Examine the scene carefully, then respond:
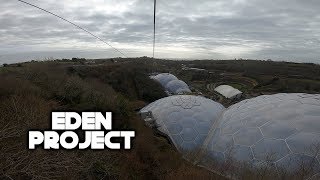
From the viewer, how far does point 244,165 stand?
43.8 ft

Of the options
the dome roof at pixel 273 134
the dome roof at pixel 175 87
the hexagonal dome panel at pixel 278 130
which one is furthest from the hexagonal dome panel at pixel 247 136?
the dome roof at pixel 175 87

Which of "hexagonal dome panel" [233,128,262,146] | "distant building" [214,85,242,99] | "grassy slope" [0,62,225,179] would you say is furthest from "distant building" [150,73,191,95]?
"hexagonal dome panel" [233,128,262,146]

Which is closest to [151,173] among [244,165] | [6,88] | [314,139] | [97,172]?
[97,172]

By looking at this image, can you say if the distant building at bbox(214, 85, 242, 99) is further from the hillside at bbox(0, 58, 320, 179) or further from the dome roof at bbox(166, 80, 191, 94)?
the hillside at bbox(0, 58, 320, 179)

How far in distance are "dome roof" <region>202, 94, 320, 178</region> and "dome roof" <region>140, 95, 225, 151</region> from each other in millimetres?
1230

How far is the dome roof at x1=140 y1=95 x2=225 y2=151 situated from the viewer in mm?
18584

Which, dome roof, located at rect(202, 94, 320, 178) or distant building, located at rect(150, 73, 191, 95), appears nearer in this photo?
dome roof, located at rect(202, 94, 320, 178)

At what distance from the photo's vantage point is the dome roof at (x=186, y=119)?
18.6 m

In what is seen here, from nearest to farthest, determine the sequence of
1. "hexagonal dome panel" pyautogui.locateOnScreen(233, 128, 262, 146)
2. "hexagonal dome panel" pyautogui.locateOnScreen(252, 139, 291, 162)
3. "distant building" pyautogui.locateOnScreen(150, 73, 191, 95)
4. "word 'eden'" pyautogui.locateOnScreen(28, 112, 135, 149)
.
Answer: "word 'eden'" pyautogui.locateOnScreen(28, 112, 135, 149) < "hexagonal dome panel" pyautogui.locateOnScreen(252, 139, 291, 162) < "hexagonal dome panel" pyautogui.locateOnScreen(233, 128, 262, 146) < "distant building" pyautogui.locateOnScreen(150, 73, 191, 95)

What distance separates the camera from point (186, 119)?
20281mm

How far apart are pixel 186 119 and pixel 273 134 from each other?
7.08 metres

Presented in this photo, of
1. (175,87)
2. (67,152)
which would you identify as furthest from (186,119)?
(175,87)

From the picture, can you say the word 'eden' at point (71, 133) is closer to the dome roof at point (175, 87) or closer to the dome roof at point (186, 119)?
the dome roof at point (186, 119)

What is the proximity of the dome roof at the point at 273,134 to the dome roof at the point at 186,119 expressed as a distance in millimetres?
1230
